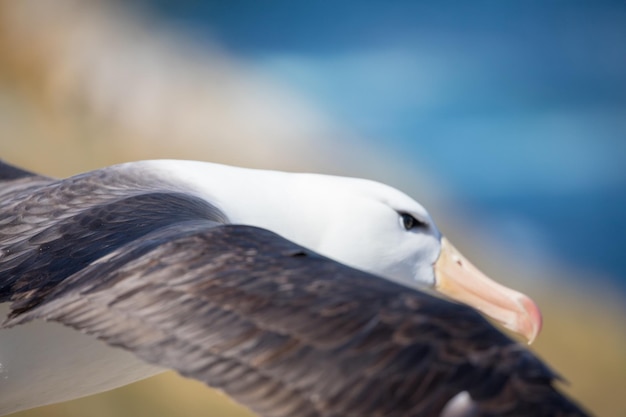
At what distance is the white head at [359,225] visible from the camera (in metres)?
2.29

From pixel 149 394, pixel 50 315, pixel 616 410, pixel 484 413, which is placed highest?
pixel 484 413

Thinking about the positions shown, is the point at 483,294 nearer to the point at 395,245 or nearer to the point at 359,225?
the point at 395,245

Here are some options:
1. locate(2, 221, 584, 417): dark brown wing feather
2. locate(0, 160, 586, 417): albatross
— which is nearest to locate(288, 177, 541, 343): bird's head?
locate(0, 160, 586, 417): albatross

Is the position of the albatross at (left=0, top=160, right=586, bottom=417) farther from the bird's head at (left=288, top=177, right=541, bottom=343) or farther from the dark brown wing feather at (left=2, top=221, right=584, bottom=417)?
the bird's head at (left=288, top=177, right=541, bottom=343)

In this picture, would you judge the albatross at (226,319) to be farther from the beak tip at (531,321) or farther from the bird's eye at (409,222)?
the bird's eye at (409,222)

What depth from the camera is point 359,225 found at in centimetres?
239

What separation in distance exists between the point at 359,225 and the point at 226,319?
1111 millimetres

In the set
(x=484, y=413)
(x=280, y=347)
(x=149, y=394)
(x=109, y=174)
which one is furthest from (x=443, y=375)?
(x=149, y=394)

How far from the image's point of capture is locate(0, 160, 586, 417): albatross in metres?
1.18

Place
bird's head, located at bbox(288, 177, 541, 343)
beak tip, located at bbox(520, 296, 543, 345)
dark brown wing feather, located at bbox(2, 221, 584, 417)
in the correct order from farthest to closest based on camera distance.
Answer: bird's head, located at bbox(288, 177, 541, 343) < beak tip, located at bbox(520, 296, 543, 345) < dark brown wing feather, located at bbox(2, 221, 584, 417)

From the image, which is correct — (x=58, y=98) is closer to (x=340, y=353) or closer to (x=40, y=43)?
(x=40, y=43)

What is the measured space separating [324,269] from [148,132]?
397cm

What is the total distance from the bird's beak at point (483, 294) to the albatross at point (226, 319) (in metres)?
0.01

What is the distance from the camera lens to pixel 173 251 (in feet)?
4.90
